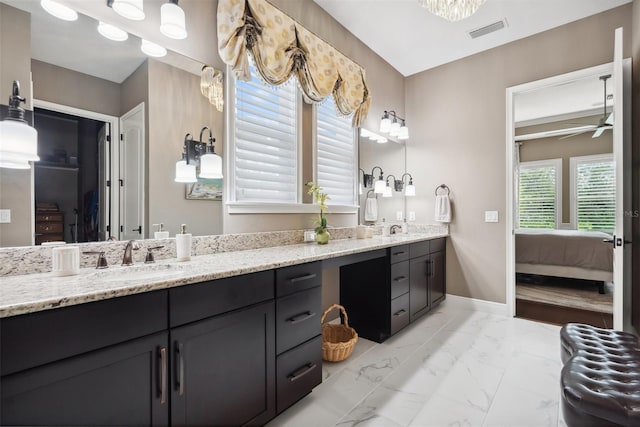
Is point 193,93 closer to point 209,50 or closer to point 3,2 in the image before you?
point 209,50

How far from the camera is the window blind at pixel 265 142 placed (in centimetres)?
220

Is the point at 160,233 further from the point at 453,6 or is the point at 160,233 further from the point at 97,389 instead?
the point at 453,6

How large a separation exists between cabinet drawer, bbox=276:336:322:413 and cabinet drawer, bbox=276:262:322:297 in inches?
12.8

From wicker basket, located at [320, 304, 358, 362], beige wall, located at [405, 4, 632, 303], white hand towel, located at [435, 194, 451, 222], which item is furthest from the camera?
white hand towel, located at [435, 194, 451, 222]

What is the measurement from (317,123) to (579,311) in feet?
11.4

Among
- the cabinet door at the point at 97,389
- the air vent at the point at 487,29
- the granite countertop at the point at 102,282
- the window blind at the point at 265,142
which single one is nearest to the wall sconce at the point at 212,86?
the window blind at the point at 265,142

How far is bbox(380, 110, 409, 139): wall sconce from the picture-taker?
3469mm

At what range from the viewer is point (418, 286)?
297 cm

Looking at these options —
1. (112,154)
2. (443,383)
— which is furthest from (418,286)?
(112,154)

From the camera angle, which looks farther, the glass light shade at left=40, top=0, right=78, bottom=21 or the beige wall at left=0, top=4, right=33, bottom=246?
the glass light shade at left=40, top=0, right=78, bottom=21

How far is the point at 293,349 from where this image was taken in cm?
162

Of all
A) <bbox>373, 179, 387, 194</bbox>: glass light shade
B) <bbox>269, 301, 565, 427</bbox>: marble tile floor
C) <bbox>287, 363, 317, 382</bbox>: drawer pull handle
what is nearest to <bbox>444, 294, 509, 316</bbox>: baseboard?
<bbox>269, 301, 565, 427</bbox>: marble tile floor

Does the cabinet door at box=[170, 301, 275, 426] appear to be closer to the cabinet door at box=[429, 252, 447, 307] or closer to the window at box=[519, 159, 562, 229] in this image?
the cabinet door at box=[429, 252, 447, 307]

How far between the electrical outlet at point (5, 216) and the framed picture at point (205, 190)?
0.76 metres
